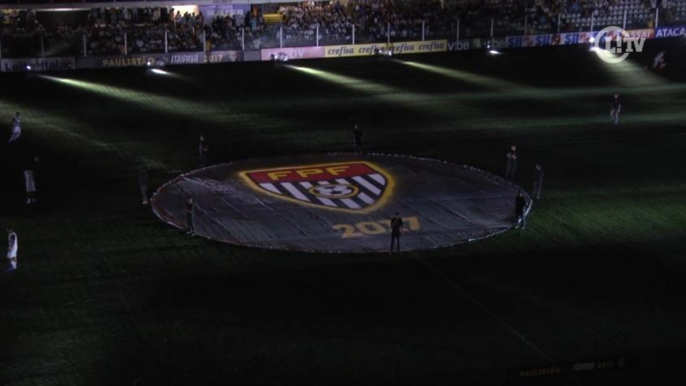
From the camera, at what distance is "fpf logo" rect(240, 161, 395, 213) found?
39.2m

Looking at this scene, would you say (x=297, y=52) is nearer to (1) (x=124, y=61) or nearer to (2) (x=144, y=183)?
(1) (x=124, y=61)

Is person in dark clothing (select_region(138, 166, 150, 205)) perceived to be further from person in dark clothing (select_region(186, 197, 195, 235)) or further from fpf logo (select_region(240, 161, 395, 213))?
fpf logo (select_region(240, 161, 395, 213))

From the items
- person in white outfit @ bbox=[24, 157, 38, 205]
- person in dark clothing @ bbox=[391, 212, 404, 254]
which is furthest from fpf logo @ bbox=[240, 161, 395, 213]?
person in white outfit @ bbox=[24, 157, 38, 205]

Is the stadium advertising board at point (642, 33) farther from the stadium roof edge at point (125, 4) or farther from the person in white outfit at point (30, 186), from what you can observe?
the person in white outfit at point (30, 186)

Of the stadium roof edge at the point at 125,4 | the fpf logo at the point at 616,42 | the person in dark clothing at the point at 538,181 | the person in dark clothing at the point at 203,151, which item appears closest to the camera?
the person in dark clothing at the point at 538,181

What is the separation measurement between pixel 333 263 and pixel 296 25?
33932mm

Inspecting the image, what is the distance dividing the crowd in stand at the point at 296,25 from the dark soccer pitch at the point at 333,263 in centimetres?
300

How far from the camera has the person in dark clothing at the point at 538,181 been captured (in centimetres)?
3962

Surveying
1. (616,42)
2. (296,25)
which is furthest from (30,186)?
(616,42)

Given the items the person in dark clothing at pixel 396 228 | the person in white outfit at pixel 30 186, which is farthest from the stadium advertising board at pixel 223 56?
the person in dark clothing at pixel 396 228

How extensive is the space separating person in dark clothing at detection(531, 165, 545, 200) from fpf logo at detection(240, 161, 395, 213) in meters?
5.56

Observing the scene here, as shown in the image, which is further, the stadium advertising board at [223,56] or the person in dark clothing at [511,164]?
the stadium advertising board at [223,56]

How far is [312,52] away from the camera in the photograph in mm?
64938

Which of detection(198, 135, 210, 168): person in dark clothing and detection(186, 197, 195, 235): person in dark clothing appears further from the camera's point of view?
detection(198, 135, 210, 168): person in dark clothing
